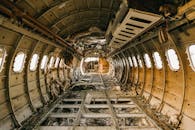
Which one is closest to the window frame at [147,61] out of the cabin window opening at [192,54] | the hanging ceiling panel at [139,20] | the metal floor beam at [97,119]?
the metal floor beam at [97,119]

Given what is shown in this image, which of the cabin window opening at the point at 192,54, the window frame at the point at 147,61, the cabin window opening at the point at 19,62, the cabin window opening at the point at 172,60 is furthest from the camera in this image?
the window frame at the point at 147,61

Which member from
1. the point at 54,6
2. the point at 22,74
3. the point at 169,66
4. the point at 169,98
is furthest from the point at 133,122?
the point at 54,6

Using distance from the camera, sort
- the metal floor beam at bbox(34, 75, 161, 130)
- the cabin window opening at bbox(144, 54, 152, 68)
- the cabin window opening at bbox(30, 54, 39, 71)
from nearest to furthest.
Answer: the metal floor beam at bbox(34, 75, 161, 130) → the cabin window opening at bbox(30, 54, 39, 71) → the cabin window opening at bbox(144, 54, 152, 68)

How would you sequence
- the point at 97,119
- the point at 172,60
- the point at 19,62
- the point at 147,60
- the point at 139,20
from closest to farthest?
the point at 139,20, the point at 172,60, the point at 19,62, the point at 97,119, the point at 147,60

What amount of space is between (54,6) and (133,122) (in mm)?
5652

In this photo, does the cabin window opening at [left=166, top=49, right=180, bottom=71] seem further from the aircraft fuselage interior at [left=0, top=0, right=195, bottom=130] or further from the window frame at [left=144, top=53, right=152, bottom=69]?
the window frame at [left=144, top=53, right=152, bottom=69]

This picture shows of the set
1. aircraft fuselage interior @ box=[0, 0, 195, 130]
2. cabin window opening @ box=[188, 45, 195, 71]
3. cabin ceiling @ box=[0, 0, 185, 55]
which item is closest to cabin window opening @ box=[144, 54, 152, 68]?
aircraft fuselage interior @ box=[0, 0, 195, 130]

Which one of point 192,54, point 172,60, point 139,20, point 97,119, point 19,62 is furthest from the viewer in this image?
point 97,119

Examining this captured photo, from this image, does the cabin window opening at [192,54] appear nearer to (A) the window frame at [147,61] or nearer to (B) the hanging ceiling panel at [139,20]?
(B) the hanging ceiling panel at [139,20]

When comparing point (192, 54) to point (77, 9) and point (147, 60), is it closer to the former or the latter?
point (147, 60)

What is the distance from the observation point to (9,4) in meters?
4.88

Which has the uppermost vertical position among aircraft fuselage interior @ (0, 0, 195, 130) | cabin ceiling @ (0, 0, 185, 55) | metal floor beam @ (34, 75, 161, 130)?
cabin ceiling @ (0, 0, 185, 55)

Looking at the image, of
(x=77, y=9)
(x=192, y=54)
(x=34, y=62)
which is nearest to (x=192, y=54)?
(x=192, y=54)

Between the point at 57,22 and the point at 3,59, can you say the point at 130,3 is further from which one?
the point at 57,22
